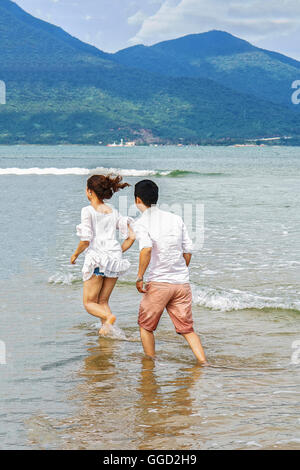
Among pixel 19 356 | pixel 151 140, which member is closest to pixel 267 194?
pixel 19 356

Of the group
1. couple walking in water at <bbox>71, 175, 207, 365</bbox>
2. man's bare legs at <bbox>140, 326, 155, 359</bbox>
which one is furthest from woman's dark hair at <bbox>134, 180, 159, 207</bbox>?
man's bare legs at <bbox>140, 326, 155, 359</bbox>

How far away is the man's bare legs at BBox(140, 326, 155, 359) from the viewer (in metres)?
6.02

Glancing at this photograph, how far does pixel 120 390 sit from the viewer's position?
208 inches

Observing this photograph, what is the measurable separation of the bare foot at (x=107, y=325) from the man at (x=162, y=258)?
986 millimetres

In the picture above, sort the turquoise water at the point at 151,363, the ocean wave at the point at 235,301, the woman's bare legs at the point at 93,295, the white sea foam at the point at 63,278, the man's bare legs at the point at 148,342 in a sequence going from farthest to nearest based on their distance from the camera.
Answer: the white sea foam at the point at 63,278 → the ocean wave at the point at 235,301 → the woman's bare legs at the point at 93,295 → the man's bare legs at the point at 148,342 → the turquoise water at the point at 151,363

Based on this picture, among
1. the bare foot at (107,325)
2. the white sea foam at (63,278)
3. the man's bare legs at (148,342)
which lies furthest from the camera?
the white sea foam at (63,278)

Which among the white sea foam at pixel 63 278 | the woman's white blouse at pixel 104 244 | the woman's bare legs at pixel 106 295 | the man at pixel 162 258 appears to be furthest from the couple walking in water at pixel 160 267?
the white sea foam at pixel 63 278

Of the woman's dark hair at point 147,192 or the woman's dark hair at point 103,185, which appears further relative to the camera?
the woman's dark hair at point 103,185

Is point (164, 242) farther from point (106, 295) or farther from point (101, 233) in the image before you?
point (106, 295)

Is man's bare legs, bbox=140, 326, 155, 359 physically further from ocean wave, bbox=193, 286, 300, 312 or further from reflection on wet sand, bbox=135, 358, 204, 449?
ocean wave, bbox=193, 286, 300, 312

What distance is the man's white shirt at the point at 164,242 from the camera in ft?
18.7

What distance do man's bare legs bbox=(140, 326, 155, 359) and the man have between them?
0.21 m

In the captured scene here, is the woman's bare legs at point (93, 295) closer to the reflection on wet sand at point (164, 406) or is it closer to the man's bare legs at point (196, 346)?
the reflection on wet sand at point (164, 406)
